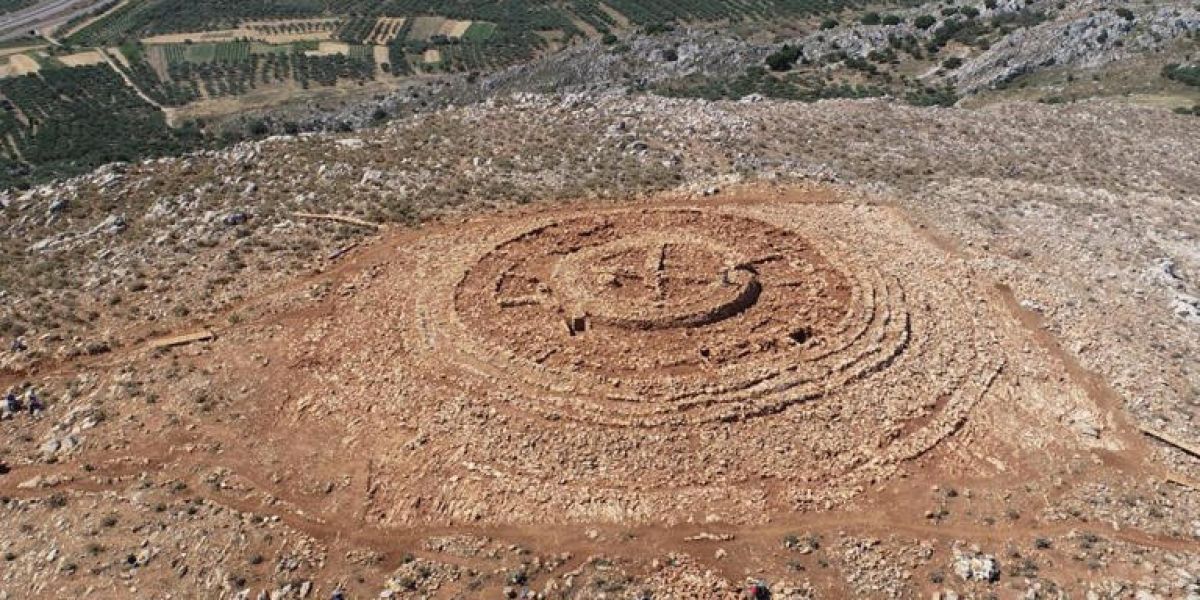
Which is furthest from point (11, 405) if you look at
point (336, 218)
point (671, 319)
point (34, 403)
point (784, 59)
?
point (784, 59)

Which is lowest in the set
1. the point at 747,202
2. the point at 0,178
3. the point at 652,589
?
the point at 0,178

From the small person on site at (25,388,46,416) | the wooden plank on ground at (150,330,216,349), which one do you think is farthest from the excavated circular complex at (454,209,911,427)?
the small person on site at (25,388,46,416)

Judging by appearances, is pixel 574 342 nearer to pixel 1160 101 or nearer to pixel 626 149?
pixel 626 149

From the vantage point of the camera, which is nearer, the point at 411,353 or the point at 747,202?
the point at 411,353

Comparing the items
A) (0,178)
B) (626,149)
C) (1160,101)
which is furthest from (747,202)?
(0,178)

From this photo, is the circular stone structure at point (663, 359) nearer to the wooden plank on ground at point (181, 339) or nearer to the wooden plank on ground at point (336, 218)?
the wooden plank on ground at point (336, 218)

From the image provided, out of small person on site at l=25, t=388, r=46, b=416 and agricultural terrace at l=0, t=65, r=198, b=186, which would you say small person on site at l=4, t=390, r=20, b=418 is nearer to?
small person on site at l=25, t=388, r=46, b=416
